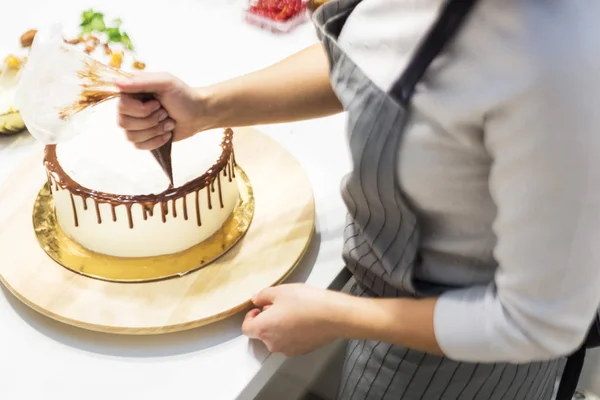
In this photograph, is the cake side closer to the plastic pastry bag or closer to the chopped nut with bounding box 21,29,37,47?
the plastic pastry bag

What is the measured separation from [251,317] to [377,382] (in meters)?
0.18

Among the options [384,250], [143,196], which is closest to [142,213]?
[143,196]

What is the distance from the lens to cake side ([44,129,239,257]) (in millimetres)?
731

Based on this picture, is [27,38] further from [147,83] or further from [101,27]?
[147,83]

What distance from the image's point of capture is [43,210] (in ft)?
2.68

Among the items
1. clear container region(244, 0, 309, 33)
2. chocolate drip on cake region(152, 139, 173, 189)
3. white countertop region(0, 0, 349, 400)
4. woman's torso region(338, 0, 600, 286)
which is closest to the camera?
woman's torso region(338, 0, 600, 286)

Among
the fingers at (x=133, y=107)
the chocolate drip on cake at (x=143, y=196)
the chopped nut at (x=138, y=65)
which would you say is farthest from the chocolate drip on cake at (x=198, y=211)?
the chopped nut at (x=138, y=65)

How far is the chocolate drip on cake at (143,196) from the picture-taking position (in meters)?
0.72

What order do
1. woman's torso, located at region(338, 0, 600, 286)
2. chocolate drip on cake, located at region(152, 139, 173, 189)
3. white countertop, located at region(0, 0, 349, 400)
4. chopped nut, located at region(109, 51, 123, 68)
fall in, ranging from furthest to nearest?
1. chopped nut, located at region(109, 51, 123, 68)
2. chocolate drip on cake, located at region(152, 139, 173, 189)
3. white countertop, located at region(0, 0, 349, 400)
4. woman's torso, located at region(338, 0, 600, 286)

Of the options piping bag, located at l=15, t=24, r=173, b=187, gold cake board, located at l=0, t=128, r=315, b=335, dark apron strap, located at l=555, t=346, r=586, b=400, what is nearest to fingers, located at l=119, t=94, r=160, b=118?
piping bag, located at l=15, t=24, r=173, b=187

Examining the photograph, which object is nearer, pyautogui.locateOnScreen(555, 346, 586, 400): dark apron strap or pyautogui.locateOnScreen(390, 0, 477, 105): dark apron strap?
pyautogui.locateOnScreen(390, 0, 477, 105): dark apron strap

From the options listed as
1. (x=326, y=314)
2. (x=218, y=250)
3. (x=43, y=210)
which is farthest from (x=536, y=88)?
(x=43, y=210)

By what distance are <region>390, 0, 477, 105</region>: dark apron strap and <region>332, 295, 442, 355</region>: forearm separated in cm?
20

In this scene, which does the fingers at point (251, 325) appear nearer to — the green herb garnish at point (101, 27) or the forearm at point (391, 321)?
the forearm at point (391, 321)
